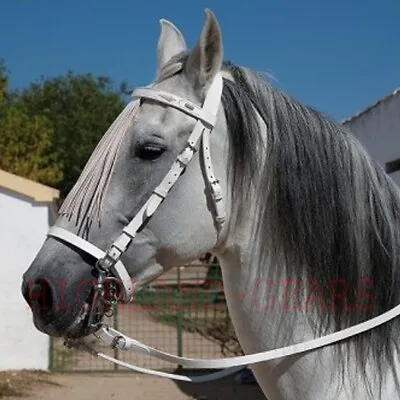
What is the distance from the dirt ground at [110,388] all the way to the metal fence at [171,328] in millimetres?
524

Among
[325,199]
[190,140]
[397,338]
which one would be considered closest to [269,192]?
[325,199]

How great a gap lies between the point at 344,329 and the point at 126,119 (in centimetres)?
91

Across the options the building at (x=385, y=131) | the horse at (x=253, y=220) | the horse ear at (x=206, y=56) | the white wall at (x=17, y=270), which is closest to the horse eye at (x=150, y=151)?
the horse at (x=253, y=220)

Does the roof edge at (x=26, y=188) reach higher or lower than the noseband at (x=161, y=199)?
higher

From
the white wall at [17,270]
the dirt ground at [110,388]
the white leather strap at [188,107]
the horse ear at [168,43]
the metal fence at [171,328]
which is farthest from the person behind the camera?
the metal fence at [171,328]

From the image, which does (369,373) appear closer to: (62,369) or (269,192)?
(269,192)

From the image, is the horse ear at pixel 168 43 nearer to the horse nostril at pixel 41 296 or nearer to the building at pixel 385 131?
the horse nostril at pixel 41 296

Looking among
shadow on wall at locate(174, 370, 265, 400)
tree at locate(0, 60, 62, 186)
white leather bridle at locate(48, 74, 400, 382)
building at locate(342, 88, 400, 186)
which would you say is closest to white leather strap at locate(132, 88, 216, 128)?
white leather bridle at locate(48, 74, 400, 382)

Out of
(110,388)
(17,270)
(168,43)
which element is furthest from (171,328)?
(168,43)

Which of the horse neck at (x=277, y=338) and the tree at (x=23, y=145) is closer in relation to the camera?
the horse neck at (x=277, y=338)

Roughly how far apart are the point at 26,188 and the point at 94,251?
7.01m

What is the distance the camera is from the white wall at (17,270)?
8.22 meters

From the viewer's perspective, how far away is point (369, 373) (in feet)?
5.79

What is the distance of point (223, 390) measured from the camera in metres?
7.71
